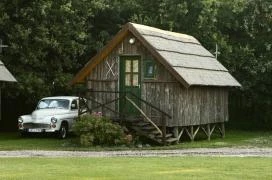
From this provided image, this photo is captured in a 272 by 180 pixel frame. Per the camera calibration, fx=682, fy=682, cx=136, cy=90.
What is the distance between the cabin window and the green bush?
3.06m

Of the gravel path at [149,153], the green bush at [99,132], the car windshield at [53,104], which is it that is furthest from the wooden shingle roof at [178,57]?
the gravel path at [149,153]

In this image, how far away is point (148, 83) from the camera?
3016 centimetres

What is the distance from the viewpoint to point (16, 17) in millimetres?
36250

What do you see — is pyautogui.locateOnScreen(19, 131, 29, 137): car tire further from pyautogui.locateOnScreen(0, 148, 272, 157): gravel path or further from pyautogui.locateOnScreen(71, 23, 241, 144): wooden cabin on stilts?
pyautogui.locateOnScreen(0, 148, 272, 157): gravel path

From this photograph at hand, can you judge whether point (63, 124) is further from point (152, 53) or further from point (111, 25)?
point (111, 25)

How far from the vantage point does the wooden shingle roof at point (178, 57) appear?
29438mm

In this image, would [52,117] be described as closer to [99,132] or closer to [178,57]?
[99,132]

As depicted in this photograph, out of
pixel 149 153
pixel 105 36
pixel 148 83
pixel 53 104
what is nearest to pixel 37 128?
pixel 53 104

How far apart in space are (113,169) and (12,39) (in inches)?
Result: 776

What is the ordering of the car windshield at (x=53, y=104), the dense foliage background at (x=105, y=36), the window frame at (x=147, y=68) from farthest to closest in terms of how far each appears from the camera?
the dense foliage background at (x=105, y=36)
the car windshield at (x=53, y=104)
the window frame at (x=147, y=68)

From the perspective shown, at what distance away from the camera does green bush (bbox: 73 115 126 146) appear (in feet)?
91.8

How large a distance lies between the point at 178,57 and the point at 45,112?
6823mm

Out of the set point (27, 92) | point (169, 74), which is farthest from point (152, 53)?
point (27, 92)

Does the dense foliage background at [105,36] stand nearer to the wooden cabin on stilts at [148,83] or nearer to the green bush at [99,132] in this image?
the wooden cabin on stilts at [148,83]
